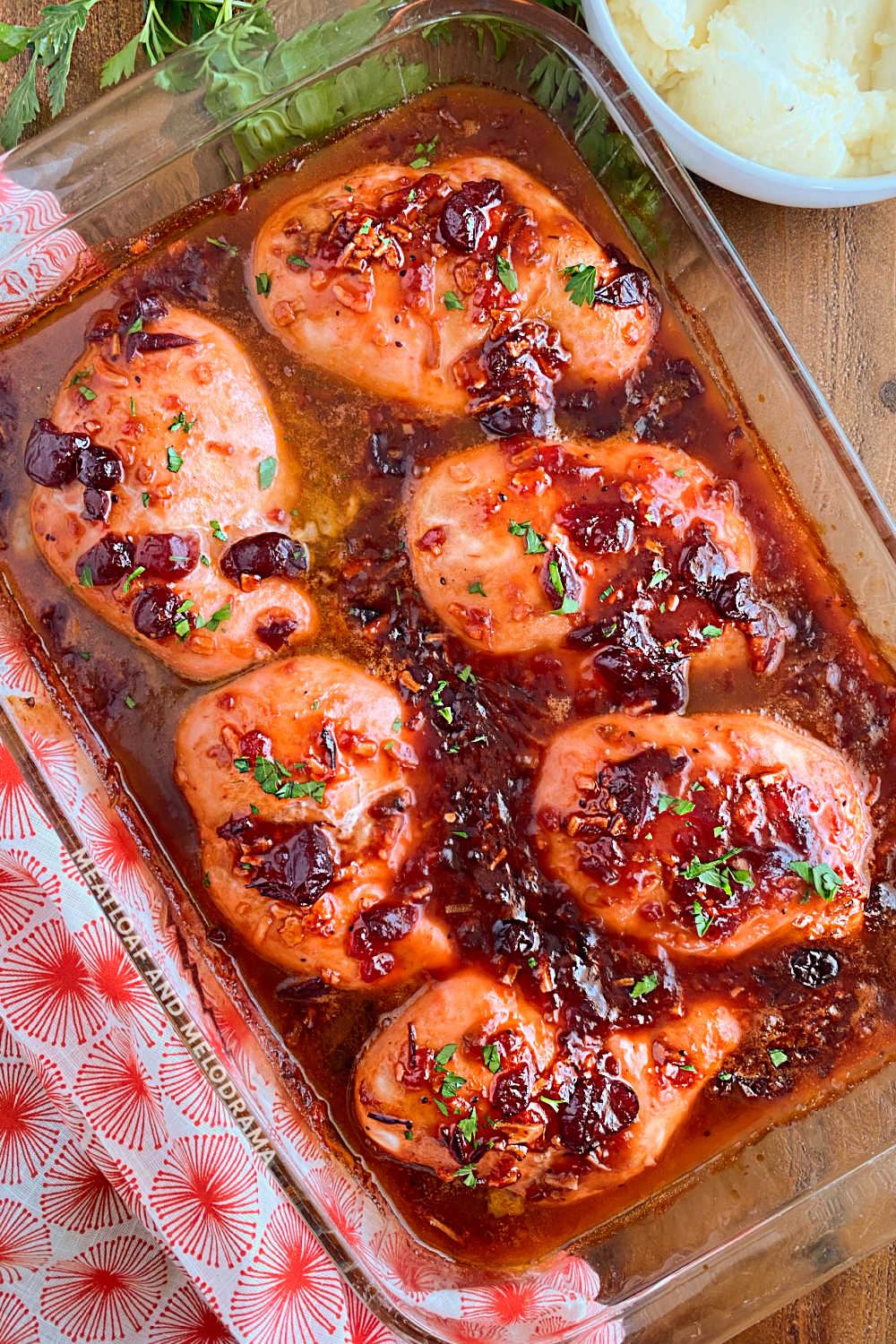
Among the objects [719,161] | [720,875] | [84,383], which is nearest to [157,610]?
[84,383]

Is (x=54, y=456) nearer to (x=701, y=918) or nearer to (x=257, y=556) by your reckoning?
(x=257, y=556)

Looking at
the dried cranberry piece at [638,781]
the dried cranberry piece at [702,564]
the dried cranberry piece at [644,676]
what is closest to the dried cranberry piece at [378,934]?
the dried cranberry piece at [638,781]

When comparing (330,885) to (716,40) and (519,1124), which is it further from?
(716,40)

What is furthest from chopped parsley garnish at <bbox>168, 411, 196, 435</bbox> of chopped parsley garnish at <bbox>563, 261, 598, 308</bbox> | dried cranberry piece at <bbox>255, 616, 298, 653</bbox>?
chopped parsley garnish at <bbox>563, 261, 598, 308</bbox>

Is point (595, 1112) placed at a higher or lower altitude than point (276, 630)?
lower

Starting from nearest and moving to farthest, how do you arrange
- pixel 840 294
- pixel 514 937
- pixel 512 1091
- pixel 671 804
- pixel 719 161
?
pixel 512 1091
pixel 671 804
pixel 514 937
pixel 719 161
pixel 840 294

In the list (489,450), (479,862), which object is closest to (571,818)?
(479,862)
